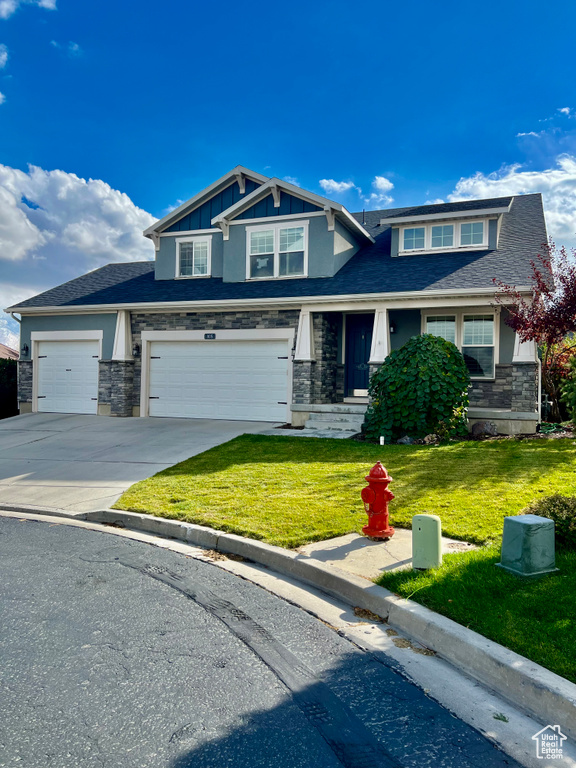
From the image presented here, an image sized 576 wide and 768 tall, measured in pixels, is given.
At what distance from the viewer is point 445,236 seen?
15820mm

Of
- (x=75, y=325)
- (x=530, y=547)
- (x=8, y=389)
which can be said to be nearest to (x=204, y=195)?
(x=75, y=325)

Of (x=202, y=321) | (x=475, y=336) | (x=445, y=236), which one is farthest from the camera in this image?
(x=202, y=321)

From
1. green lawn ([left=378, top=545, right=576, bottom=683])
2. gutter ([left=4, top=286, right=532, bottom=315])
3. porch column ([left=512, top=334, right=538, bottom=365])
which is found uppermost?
gutter ([left=4, top=286, right=532, bottom=315])

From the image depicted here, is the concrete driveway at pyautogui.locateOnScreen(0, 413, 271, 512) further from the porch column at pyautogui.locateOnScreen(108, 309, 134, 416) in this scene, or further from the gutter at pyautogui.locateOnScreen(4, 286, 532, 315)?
the gutter at pyautogui.locateOnScreen(4, 286, 532, 315)

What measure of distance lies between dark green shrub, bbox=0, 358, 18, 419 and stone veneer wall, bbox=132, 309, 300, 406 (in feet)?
16.5

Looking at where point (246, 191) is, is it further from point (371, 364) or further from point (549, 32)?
point (549, 32)

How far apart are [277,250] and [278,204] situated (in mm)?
1371

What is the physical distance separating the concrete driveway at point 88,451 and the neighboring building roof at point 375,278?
3.84 metres

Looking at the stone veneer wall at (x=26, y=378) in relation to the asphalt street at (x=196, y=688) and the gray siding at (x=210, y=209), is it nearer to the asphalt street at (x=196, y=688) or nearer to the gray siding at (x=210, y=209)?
the gray siding at (x=210, y=209)

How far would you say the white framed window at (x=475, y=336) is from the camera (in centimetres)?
1403

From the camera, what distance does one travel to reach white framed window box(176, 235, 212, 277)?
57.6 feet

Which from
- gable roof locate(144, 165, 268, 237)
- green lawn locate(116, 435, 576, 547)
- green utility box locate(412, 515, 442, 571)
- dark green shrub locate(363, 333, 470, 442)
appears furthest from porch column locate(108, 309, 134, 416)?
green utility box locate(412, 515, 442, 571)

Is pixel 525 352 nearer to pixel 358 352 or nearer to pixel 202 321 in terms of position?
pixel 358 352

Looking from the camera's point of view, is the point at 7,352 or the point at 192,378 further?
the point at 7,352
